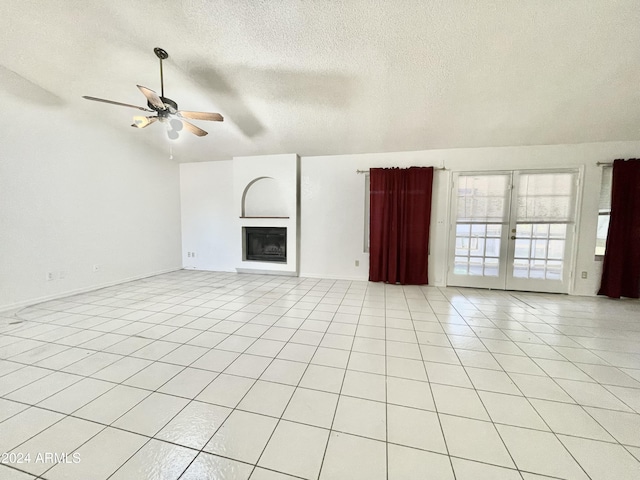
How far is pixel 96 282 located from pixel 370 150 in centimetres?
526

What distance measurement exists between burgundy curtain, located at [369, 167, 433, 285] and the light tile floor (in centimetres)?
144

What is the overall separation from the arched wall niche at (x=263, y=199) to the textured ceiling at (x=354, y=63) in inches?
56.8

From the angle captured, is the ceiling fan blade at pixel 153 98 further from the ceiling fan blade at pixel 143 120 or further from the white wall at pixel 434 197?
the white wall at pixel 434 197

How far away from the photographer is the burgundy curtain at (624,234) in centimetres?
373

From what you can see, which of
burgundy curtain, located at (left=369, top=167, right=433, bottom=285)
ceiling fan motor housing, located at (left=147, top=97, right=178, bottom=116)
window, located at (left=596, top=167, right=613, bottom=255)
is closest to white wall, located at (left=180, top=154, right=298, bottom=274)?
burgundy curtain, located at (left=369, top=167, right=433, bottom=285)

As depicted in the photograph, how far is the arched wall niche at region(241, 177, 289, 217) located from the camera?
17.5 ft

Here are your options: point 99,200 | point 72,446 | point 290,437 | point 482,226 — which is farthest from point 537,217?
point 99,200

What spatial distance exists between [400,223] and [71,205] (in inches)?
209

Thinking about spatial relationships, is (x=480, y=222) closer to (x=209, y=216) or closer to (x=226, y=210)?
(x=226, y=210)

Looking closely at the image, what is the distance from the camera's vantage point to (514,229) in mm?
4223

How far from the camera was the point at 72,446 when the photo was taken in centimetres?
132

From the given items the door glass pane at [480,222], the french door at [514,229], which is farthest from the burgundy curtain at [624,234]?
the door glass pane at [480,222]

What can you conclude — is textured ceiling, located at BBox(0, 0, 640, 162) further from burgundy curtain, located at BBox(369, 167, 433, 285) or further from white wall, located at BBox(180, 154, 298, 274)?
white wall, located at BBox(180, 154, 298, 274)

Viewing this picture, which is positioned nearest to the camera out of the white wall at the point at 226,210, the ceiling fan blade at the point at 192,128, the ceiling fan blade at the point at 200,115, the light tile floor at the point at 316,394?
the light tile floor at the point at 316,394
